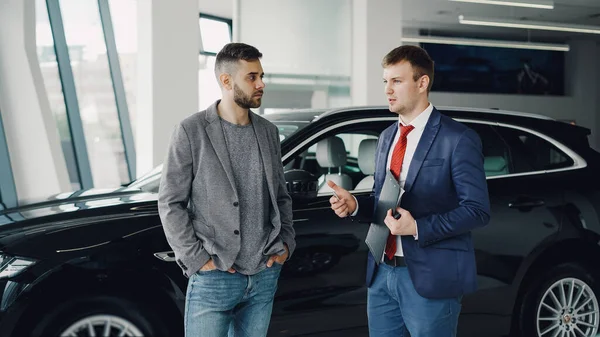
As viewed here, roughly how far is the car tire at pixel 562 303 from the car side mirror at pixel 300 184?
1370mm

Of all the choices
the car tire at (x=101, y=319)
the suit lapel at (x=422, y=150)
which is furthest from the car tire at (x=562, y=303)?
the car tire at (x=101, y=319)

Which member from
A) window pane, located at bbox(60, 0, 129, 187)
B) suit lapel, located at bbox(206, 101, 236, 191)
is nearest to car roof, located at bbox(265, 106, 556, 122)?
suit lapel, located at bbox(206, 101, 236, 191)

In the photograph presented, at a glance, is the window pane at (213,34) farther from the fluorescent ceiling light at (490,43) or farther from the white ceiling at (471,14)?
the fluorescent ceiling light at (490,43)

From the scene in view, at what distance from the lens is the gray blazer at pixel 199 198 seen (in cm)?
208

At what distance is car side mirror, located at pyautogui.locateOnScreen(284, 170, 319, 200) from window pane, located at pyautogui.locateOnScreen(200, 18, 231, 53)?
955 centimetres

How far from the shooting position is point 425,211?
2.18 meters

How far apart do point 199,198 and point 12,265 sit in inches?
37.7

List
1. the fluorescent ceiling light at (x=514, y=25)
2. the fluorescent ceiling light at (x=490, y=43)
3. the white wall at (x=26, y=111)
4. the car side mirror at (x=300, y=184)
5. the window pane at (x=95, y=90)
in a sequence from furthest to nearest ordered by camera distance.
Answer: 1. the fluorescent ceiling light at (x=490, y=43)
2. the fluorescent ceiling light at (x=514, y=25)
3. the window pane at (x=95, y=90)
4. the white wall at (x=26, y=111)
5. the car side mirror at (x=300, y=184)

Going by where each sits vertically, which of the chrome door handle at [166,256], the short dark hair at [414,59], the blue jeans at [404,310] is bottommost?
the blue jeans at [404,310]

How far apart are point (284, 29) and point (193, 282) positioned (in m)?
7.45

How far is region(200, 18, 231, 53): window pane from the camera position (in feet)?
40.3

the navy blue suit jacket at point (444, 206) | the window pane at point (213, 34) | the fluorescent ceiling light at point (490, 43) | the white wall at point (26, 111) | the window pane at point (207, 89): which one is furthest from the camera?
the fluorescent ceiling light at point (490, 43)

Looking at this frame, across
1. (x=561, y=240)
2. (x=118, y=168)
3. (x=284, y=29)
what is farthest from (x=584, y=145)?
(x=118, y=168)

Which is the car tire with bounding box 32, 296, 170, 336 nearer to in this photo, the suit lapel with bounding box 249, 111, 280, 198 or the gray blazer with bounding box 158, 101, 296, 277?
the gray blazer with bounding box 158, 101, 296, 277
